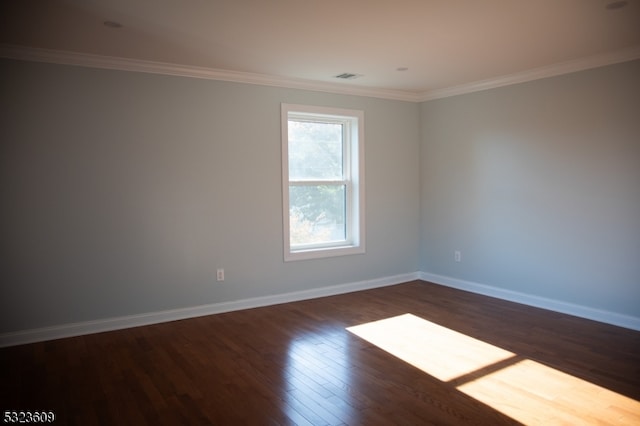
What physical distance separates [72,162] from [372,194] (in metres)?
3.20

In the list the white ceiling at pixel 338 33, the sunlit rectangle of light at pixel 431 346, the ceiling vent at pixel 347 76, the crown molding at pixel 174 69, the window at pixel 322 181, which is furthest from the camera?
the window at pixel 322 181

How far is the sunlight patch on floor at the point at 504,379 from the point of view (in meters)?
2.44

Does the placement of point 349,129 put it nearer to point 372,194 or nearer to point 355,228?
point 372,194

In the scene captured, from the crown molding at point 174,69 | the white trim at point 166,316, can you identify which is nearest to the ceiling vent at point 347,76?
the crown molding at point 174,69

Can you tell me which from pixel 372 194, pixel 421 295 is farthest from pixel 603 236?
pixel 372 194

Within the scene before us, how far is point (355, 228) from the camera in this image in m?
5.27

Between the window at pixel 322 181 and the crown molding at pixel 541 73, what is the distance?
1070mm

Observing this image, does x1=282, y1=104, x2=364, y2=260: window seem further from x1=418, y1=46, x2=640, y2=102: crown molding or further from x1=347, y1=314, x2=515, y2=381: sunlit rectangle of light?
x1=347, y1=314, x2=515, y2=381: sunlit rectangle of light

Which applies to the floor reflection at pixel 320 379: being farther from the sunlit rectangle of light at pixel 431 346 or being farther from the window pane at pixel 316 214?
the window pane at pixel 316 214

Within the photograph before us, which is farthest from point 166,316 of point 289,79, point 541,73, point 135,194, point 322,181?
point 541,73

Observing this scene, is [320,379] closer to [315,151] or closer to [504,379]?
[504,379]

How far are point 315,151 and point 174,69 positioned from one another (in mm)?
1744

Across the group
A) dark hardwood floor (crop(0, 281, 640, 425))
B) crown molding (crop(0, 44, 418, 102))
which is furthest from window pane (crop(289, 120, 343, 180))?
dark hardwood floor (crop(0, 281, 640, 425))

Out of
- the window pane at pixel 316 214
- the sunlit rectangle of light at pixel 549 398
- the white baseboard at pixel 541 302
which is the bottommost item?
the sunlit rectangle of light at pixel 549 398
